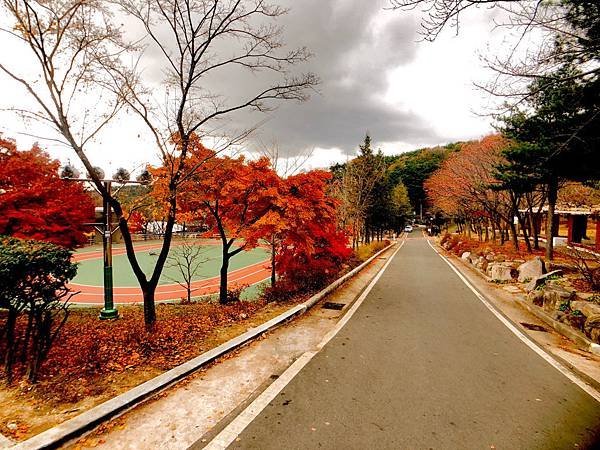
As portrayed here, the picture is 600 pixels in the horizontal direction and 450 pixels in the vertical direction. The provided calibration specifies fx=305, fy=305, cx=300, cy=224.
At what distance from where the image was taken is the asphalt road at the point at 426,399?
132 inches

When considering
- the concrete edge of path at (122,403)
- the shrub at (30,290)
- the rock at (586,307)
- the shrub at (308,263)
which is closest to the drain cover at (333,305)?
the shrub at (308,263)

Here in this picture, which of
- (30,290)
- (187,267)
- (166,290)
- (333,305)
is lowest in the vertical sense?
(166,290)

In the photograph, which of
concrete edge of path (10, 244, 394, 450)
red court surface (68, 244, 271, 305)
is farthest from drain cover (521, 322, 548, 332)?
red court surface (68, 244, 271, 305)

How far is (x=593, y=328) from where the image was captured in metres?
6.46

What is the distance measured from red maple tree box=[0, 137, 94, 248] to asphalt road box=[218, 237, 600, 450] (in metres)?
10.3

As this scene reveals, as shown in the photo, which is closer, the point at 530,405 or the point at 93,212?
the point at 530,405

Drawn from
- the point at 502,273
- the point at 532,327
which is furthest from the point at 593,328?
the point at 502,273

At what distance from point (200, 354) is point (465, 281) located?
12581 millimetres

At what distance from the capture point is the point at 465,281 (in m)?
13.8

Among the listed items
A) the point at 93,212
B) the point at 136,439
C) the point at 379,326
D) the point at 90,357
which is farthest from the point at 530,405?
the point at 93,212

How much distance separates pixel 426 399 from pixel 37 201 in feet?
42.0

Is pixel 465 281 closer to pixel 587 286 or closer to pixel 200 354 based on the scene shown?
pixel 587 286

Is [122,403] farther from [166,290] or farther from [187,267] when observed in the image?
[166,290]

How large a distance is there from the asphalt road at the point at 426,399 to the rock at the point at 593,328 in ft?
4.74
